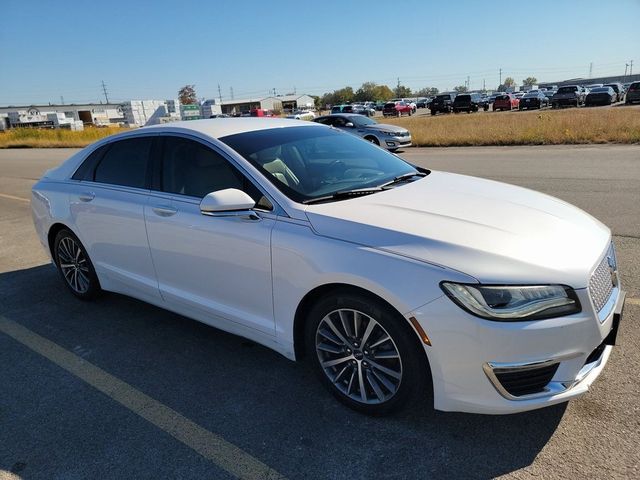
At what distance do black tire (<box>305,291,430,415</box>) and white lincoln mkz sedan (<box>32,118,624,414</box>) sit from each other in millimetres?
10

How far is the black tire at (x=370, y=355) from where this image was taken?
2.50 metres

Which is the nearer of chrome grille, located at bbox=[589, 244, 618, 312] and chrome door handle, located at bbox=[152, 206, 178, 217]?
chrome grille, located at bbox=[589, 244, 618, 312]

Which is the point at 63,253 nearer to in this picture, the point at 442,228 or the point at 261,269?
the point at 261,269

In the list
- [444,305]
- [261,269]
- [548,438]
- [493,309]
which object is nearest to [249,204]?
[261,269]

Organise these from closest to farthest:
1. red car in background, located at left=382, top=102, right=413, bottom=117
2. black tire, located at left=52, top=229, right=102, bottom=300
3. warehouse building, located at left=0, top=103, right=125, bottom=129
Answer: black tire, located at left=52, top=229, right=102, bottom=300, red car in background, located at left=382, top=102, right=413, bottom=117, warehouse building, located at left=0, top=103, right=125, bottom=129

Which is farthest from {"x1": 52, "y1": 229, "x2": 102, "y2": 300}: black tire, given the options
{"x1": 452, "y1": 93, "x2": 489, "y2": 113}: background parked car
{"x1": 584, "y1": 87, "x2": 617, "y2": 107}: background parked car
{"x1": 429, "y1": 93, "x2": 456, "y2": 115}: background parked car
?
{"x1": 429, "y1": 93, "x2": 456, "y2": 115}: background parked car

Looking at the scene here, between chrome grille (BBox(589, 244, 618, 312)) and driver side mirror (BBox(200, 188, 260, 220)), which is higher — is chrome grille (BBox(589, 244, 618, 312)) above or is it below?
below

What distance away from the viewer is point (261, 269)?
117 inches

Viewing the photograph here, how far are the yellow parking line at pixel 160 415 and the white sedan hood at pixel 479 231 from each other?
49.4 inches

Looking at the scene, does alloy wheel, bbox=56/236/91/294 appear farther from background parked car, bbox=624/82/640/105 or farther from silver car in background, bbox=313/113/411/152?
background parked car, bbox=624/82/640/105

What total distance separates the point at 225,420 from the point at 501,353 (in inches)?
63.0

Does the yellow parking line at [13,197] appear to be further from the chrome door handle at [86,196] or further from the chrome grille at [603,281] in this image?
the chrome grille at [603,281]

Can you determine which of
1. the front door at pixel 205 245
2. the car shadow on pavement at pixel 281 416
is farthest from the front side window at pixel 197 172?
the car shadow on pavement at pixel 281 416

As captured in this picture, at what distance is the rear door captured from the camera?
151 inches
